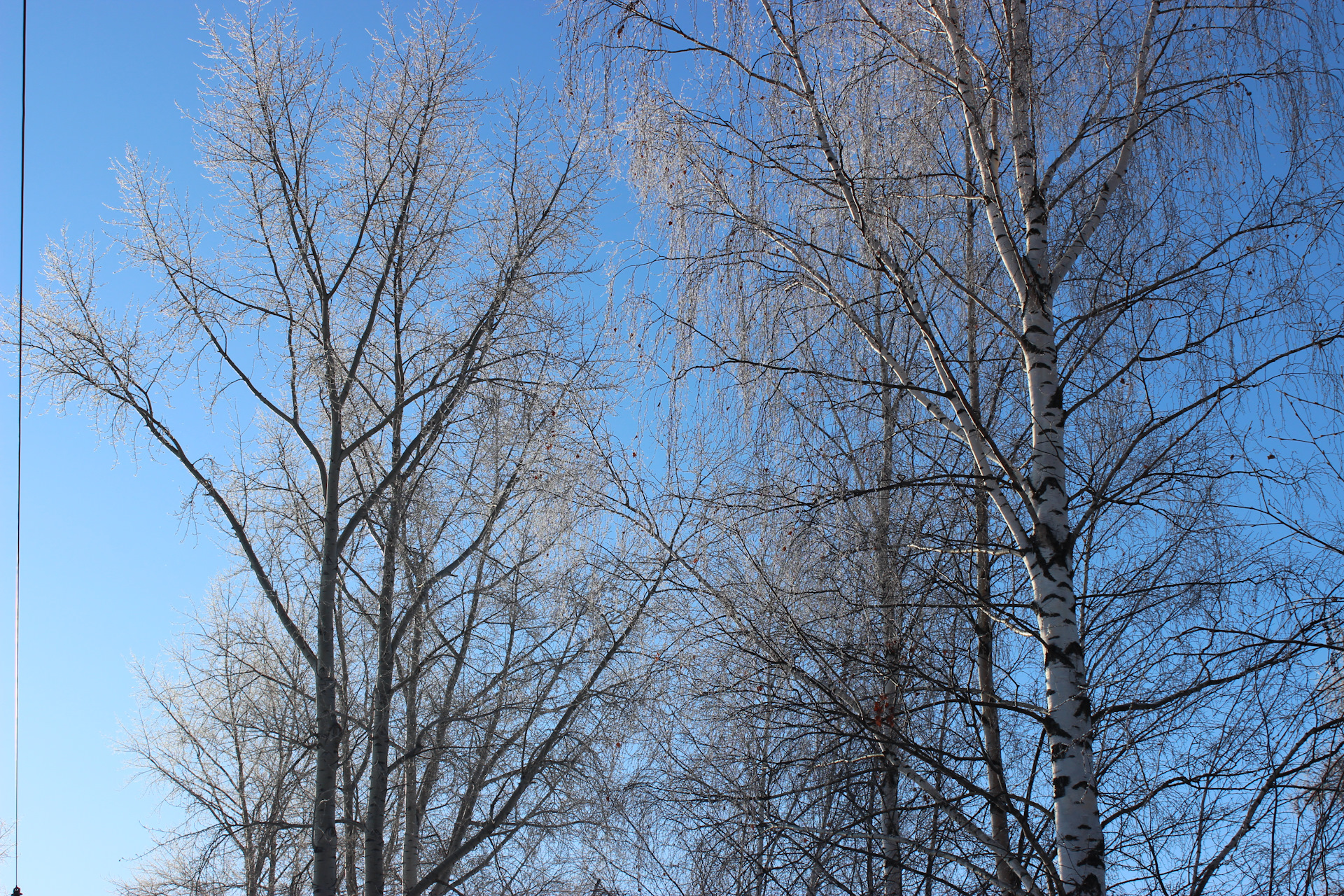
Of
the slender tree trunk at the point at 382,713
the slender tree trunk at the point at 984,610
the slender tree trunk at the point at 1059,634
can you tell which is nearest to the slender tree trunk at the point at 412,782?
the slender tree trunk at the point at 382,713

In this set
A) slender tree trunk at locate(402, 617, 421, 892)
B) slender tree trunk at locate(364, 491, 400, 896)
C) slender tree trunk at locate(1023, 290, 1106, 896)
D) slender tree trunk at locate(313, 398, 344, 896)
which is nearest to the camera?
slender tree trunk at locate(1023, 290, 1106, 896)

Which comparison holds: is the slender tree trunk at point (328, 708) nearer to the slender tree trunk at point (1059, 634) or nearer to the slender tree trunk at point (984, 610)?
the slender tree trunk at point (984, 610)

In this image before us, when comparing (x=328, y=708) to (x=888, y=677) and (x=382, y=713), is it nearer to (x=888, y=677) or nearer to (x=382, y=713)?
(x=382, y=713)

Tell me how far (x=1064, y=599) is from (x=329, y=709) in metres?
5.75

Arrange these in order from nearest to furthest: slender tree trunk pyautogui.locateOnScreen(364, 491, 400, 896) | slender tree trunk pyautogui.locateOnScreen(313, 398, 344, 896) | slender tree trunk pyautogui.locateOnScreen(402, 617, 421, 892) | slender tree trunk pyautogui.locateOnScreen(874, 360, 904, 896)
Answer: slender tree trunk pyautogui.locateOnScreen(874, 360, 904, 896), slender tree trunk pyautogui.locateOnScreen(313, 398, 344, 896), slender tree trunk pyautogui.locateOnScreen(364, 491, 400, 896), slender tree trunk pyautogui.locateOnScreen(402, 617, 421, 892)

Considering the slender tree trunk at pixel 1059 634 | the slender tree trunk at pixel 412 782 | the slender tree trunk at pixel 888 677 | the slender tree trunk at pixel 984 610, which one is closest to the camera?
the slender tree trunk at pixel 1059 634

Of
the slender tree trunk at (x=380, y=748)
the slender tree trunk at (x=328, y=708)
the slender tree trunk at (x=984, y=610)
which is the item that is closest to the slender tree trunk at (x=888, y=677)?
the slender tree trunk at (x=984, y=610)

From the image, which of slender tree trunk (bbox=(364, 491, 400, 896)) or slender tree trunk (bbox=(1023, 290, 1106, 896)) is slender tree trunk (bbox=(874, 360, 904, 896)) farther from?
slender tree trunk (bbox=(364, 491, 400, 896))

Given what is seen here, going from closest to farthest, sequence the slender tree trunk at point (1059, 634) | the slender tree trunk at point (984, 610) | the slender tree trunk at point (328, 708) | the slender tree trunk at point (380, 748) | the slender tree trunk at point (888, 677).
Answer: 1. the slender tree trunk at point (1059, 634)
2. the slender tree trunk at point (888, 677)
3. the slender tree trunk at point (984, 610)
4. the slender tree trunk at point (328, 708)
5. the slender tree trunk at point (380, 748)

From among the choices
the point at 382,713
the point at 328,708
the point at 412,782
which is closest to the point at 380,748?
the point at 382,713

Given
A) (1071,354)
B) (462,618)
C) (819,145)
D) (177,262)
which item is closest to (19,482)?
(177,262)

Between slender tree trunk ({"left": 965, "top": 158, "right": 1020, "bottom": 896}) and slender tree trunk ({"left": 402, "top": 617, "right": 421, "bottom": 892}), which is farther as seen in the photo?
slender tree trunk ({"left": 402, "top": 617, "right": 421, "bottom": 892})

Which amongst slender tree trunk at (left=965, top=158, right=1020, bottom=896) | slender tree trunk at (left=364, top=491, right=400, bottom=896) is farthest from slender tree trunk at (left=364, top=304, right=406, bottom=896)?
slender tree trunk at (left=965, top=158, right=1020, bottom=896)

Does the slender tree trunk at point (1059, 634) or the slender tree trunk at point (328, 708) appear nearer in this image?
the slender tree trunk at point (1059, 634)
